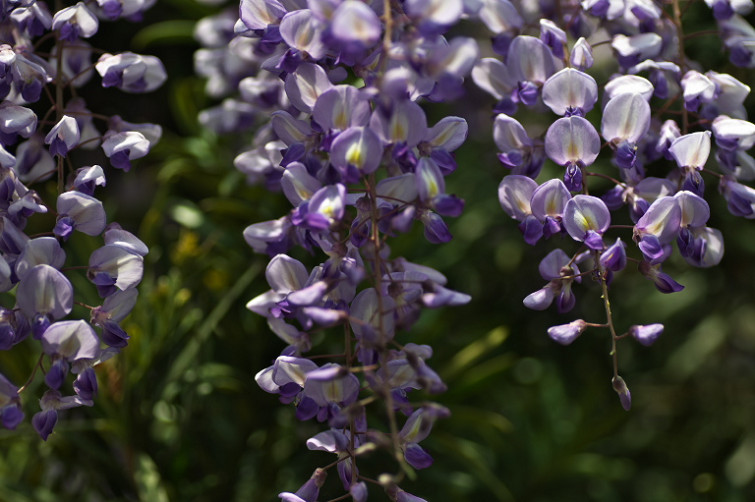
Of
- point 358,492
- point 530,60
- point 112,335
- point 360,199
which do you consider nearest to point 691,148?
point 530,60

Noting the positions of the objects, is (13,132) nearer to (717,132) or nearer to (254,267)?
(254,267)

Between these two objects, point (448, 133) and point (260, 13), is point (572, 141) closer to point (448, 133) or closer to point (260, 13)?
point (448, 133)

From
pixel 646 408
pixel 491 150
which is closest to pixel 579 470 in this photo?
pixel 646 408

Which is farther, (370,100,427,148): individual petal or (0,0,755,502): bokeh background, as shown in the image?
(0,0,755,502): bokeh background

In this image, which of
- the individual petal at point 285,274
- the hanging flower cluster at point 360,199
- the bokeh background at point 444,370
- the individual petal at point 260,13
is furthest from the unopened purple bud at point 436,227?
the bokeh background at point 444,370

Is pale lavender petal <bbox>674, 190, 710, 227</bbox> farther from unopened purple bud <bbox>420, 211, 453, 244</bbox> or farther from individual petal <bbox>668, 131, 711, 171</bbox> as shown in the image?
unopened purple bud <bbox>420, 211, 453, 244</bbox>

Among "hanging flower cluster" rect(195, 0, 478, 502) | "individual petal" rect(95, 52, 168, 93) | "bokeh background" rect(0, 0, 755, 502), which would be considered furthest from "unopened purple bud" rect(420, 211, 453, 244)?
"bokeh background" rect(0, 0, 755, 502)
